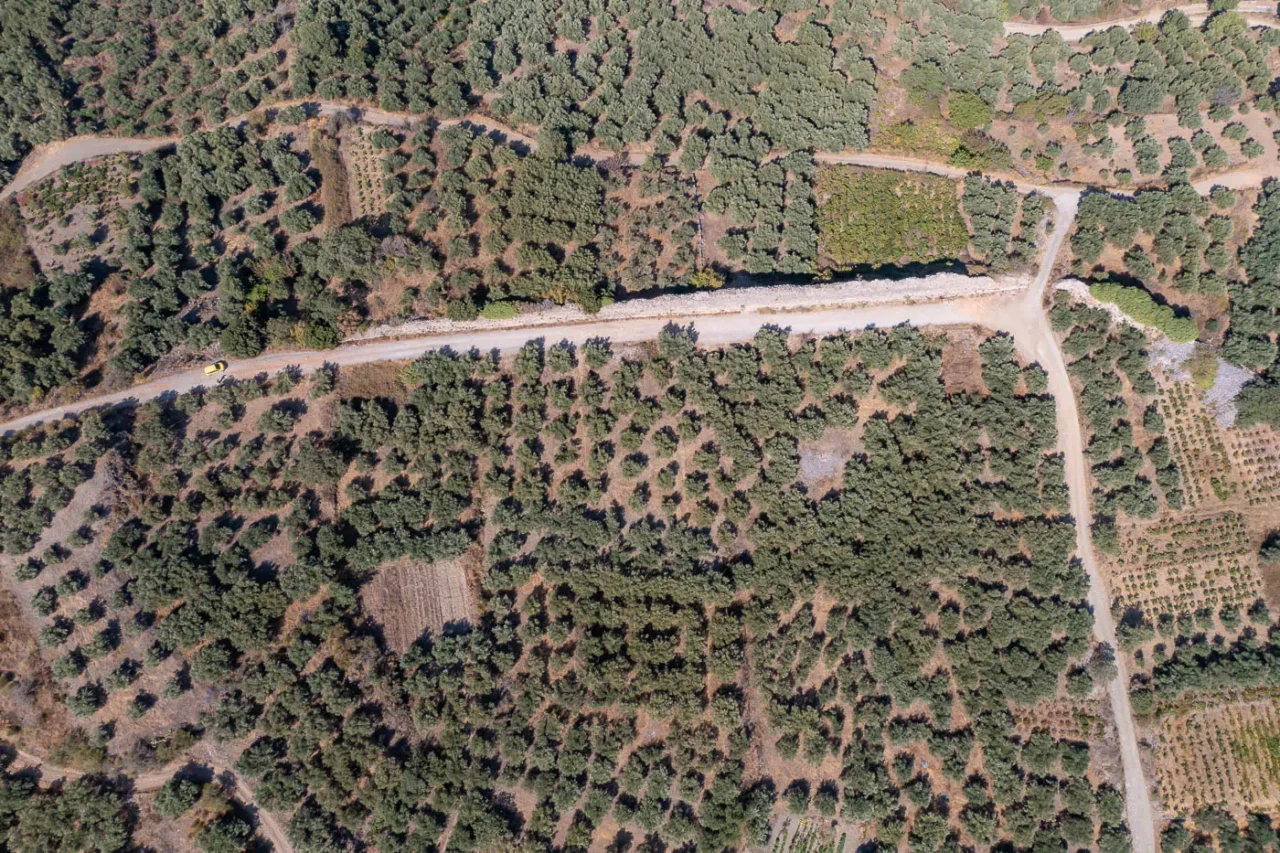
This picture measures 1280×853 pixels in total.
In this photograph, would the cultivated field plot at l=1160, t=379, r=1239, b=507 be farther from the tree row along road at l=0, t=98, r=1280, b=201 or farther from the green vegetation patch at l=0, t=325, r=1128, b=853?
the tree row along road at l=0, t=98, r=1280, b=201

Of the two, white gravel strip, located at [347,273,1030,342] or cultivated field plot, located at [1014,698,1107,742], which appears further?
white gravel strip, located at [347,273,1030,342]

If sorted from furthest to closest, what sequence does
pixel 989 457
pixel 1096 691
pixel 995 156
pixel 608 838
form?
pixel 995 156, pixel 989 457, pixel 1096 691, pixel 608 838

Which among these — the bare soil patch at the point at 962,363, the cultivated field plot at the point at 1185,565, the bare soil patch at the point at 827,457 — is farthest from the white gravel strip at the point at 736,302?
the cultivated field plot at the point at 1185,565

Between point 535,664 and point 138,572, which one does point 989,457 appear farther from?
point 138,572

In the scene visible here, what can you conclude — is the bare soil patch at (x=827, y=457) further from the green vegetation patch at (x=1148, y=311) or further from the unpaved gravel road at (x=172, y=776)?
the unpaved gravel road at (x=172, y=776)

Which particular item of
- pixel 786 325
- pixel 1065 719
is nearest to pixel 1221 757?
pixel 1065 719

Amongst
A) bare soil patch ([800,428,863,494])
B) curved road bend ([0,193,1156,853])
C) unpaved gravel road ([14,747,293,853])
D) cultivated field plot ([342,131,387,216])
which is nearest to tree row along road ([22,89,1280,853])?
curved road bend ([0,193,1156,853])

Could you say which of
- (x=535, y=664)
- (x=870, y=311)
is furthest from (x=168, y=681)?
(x=870, y=311)
